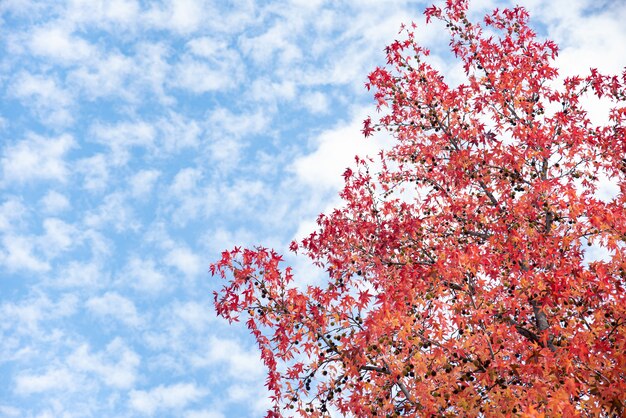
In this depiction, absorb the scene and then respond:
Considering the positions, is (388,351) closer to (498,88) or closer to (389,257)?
(389,257)

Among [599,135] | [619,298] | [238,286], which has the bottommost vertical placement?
[619,298]

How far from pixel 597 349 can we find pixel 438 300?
7.61 feet

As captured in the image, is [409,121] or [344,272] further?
[409,121]

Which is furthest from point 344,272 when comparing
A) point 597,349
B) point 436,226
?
point 597,349

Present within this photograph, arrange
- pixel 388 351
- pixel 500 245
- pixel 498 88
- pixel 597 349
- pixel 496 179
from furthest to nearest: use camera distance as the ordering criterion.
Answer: pixel 498 88, pixel 496 179, pixel 500 245, pixel 388 351, pixel 597 349

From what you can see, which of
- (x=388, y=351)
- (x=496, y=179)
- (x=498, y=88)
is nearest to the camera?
(x=388, y=351)

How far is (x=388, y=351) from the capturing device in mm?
9109

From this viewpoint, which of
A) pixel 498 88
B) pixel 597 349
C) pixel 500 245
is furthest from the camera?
pixel 498 88

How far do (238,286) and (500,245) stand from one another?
5330 mm

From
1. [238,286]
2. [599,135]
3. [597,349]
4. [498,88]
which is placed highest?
[498,88]

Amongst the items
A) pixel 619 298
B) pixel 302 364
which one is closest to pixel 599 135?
pixel 619 298

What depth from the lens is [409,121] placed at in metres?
13.9

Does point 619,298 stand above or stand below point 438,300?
below

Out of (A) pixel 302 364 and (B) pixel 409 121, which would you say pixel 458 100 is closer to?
(B) pixel 409 121
